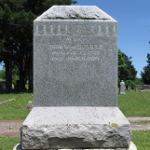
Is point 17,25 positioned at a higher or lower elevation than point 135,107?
higher

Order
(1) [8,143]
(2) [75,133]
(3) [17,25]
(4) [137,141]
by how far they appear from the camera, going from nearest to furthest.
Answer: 1. (2) [75,133]
2. (1) [8,143]
3. (4) [137,141]
4. (3) [17,25]

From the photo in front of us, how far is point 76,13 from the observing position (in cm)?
494

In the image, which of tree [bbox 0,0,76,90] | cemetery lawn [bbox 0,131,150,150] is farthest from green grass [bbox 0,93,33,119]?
tree [bbox 0,0,76,90]

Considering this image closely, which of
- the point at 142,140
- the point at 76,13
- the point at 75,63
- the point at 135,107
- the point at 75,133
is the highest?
the point at 76,13

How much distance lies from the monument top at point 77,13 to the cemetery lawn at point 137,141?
3104 millimetres

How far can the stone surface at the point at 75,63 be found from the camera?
4883 mm

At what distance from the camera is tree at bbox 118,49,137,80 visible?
6188 cm

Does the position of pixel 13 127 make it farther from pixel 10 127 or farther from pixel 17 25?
pixel 17 25

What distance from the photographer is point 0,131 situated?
9.39 metres

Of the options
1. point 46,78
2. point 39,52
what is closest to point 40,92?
point 46,78

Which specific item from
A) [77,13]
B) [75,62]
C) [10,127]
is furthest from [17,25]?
[75,62]

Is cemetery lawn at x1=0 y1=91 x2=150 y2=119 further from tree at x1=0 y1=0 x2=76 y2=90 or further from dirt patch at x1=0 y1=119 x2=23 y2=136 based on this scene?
tree at x1=0 y1=0 x2=76 y2=90

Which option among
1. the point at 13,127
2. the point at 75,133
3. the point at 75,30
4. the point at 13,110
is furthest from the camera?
the point at 13,110

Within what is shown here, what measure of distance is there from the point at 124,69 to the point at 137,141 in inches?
2228
